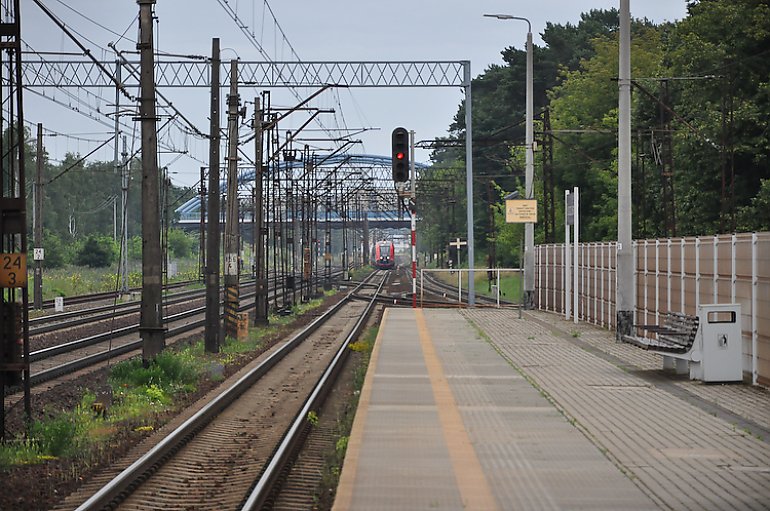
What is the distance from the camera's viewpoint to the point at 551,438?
41.2 feet

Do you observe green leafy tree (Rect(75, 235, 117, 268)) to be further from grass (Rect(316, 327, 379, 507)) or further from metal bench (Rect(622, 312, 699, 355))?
metal bench (Rect(622, 312, 699, 355))

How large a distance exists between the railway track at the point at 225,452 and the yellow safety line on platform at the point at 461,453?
181 centimetres

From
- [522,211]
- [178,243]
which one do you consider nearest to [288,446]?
[522,211]

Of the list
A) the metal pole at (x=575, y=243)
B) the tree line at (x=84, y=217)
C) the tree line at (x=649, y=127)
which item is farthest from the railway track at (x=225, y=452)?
the tree line at (x=84, y=217)

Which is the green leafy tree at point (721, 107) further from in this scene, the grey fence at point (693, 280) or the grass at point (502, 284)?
the grass at point (502, 284)

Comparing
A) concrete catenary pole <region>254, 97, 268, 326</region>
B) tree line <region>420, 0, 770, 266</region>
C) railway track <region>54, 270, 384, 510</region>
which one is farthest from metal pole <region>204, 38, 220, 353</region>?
tree line <region>420, 0, 770, 266</region>

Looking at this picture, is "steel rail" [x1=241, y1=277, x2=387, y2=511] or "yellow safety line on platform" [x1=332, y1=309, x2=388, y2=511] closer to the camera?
"yellow safety line on platform" [x1=332, y1=309, x2=388, y2=511]

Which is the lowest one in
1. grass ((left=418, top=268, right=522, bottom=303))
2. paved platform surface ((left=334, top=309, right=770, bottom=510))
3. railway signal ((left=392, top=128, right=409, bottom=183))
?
grass ((left=418, top=268, right=522, bottom=303))

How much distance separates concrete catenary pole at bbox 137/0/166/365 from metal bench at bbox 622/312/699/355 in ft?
29.3

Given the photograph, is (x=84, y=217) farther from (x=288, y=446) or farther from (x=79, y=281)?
(x=288, y=446)

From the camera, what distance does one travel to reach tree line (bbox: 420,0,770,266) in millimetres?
41969

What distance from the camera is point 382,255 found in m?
141

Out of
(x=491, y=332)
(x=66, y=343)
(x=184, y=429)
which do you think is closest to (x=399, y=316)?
(x=491, y=332)

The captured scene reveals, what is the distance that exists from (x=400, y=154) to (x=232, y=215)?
4.87 metres
